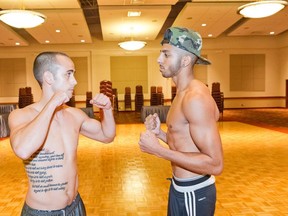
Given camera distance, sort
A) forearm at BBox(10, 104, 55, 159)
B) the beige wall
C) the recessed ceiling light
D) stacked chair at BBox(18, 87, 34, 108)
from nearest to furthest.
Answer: forearm at BBox(10, 104, 55, 159) < the recessed ceiling light < stacked chair at BBox(18, 87, 34, 108) < the beige wall

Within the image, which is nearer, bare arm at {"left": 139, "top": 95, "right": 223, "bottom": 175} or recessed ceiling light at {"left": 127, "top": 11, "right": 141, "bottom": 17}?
bare arm at {"left": 139, "top": 95, "right": 223, "bottom": 175}

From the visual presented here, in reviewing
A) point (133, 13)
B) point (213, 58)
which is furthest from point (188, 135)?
point (213, 58)

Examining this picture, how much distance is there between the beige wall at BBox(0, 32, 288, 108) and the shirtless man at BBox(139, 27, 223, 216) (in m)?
16.1

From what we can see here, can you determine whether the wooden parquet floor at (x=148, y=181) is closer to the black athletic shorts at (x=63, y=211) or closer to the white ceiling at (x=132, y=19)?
the black athletic shorts at (x=63, y=211)

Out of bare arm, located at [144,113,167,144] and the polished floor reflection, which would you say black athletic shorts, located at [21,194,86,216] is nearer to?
bare arm, located at [144,113,167,144]

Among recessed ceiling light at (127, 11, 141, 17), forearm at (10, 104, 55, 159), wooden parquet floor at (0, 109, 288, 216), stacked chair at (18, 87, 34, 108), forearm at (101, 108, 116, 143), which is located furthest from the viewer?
stacked chair at (18, 87, 34, 108)

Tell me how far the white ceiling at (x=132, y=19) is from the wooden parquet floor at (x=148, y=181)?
425cm

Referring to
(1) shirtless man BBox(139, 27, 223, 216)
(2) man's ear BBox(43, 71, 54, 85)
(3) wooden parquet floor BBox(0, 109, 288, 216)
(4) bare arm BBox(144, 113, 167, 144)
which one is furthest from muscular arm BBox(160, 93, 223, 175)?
(3) wooden parquet floor BBox(0, 109, 288, 216)

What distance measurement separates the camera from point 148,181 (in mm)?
4637

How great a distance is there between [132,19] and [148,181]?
801cm

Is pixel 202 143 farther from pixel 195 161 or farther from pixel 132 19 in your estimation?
pixel 132 19

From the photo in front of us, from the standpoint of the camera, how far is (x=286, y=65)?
17.5 meters

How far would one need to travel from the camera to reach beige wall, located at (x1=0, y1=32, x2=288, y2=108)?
17.5m

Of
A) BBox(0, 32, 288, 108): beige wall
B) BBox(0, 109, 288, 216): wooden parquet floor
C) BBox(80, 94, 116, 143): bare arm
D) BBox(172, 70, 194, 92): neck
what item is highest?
BBox(0, 32, 288, 108): beige wall
